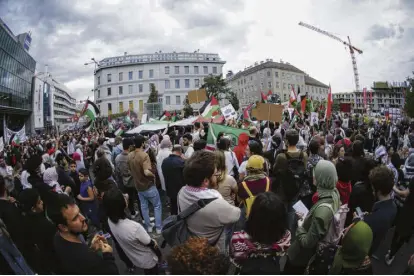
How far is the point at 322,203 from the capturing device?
273 cm

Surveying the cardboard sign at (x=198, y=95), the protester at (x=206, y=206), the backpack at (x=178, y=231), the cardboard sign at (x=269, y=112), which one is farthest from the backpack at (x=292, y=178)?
the cardboard sign at (x=198, y=95)

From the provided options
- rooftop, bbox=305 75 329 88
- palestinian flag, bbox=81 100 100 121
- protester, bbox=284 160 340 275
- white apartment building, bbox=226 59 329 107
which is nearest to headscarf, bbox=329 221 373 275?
protester, bbox=284 160 340 275

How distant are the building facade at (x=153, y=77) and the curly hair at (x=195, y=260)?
230ft

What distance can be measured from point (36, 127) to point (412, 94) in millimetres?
55656

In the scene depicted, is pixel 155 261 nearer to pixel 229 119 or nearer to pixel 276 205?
pixel 276 205

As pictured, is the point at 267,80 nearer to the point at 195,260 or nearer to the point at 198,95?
the point at 198,95

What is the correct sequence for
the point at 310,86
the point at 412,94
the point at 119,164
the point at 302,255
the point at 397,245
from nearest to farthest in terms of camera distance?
1. the point at 302,255
2. the point at 397,245
3. the point at 119,164
4. the point at 412,94
5. the point at 310,86

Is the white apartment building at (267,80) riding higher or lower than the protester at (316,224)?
higher

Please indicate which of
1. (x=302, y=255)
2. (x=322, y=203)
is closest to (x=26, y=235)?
(x=302, y=255)

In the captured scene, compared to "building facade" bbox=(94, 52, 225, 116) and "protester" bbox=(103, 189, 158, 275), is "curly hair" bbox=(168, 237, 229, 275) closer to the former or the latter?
"protester" bbox=(103, 189, 158, 275)

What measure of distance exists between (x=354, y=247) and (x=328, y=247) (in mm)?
252

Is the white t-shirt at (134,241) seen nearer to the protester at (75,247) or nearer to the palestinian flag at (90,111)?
the protester at (75,247)

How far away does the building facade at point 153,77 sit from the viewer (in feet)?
236

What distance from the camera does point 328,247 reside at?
8.34 feet
